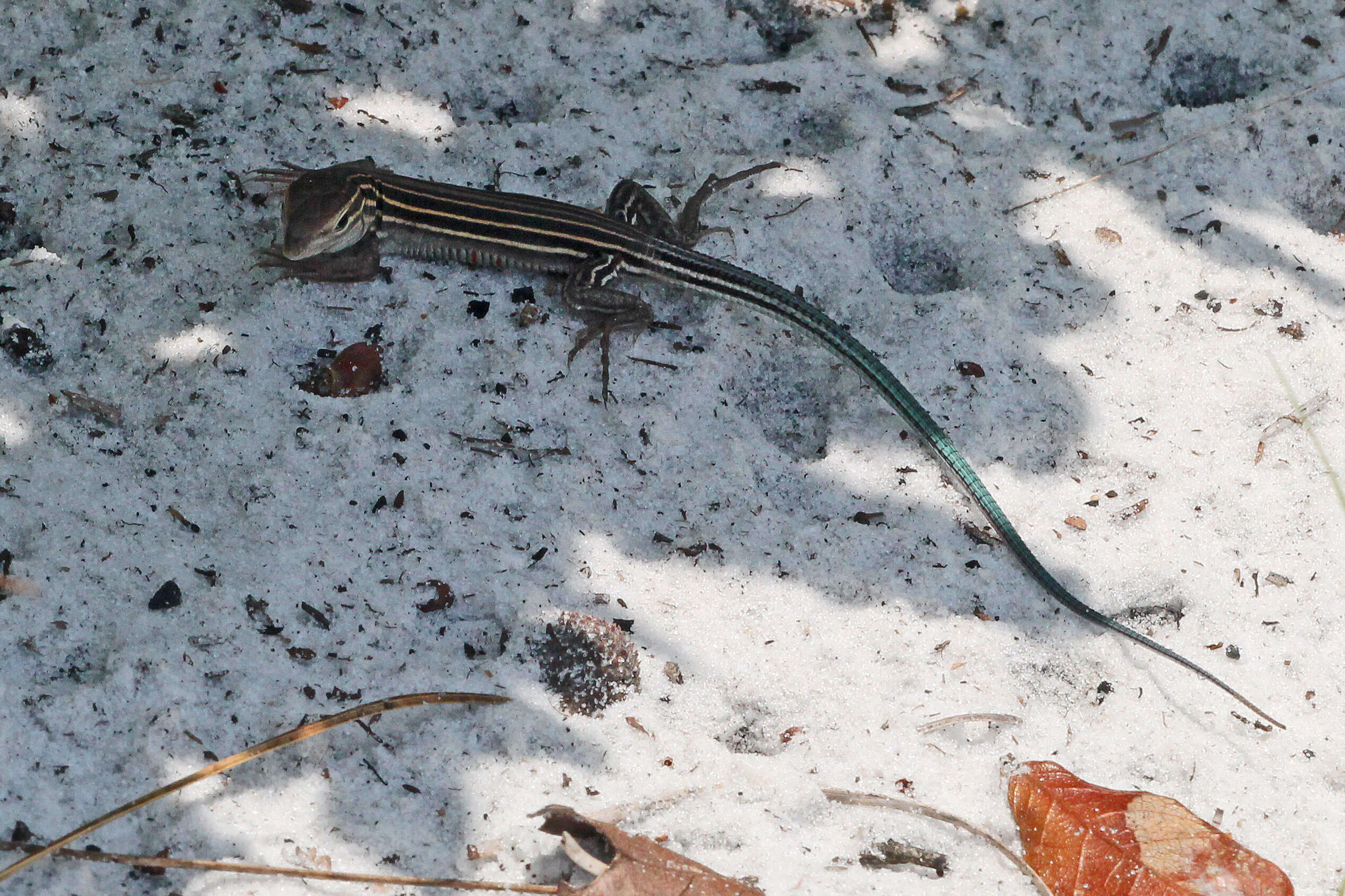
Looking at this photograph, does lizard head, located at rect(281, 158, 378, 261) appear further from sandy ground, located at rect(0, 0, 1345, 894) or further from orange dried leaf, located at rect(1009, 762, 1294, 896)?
orange dried leaf, located at rect(1009, 762, 1294, 896)

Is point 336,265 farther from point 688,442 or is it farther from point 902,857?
point 902,857

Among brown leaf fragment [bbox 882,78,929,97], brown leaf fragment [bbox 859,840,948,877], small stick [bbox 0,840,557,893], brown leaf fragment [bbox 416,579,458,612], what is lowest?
small stick [bbox 0,840,557,893]

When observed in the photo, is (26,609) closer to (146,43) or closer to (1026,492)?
(146,43)

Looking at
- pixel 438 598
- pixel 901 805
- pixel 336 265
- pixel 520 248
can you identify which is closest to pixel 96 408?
pixel 336 265

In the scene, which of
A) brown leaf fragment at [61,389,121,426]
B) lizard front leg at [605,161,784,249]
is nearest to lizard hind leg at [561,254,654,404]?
lizard front leg at [605,161,784,249]

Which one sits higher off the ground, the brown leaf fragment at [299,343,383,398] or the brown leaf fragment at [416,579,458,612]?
the brown leaf fragment at [299,343,383,398]

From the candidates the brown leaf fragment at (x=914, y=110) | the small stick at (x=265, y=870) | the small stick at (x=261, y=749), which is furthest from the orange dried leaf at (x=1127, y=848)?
the brown leaf fragment at (x=914, y=110)
